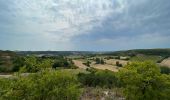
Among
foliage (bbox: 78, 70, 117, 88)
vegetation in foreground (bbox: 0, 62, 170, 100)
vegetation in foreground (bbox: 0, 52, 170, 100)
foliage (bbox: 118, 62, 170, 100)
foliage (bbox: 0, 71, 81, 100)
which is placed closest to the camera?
foliage (bbox: 0, 71, 81, 100)

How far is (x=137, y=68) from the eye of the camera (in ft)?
151

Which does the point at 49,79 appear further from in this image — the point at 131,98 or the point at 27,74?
the point at 131,98

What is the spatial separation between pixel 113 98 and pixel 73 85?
36.0 metres

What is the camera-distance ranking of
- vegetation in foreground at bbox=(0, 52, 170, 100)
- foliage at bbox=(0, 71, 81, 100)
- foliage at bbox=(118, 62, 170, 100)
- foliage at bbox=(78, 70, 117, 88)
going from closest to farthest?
foliage at bbox=(0, 71, 81, 100) < vegetation in foreground at bbox=(0, 52, 170, 100) < foliage at bbox=(118, 62, 170, 100) < foliage at bbox=(78, 70, 117, 88)

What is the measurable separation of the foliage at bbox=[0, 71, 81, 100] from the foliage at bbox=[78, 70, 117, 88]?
64509mm

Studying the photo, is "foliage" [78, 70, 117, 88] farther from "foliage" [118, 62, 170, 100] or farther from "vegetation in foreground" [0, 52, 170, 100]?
"foliage" [118, 62, 170, 100]

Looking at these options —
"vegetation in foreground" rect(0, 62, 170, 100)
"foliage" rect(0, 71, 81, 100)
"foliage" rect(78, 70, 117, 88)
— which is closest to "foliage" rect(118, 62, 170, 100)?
"vegetation in foreground" rect(0, 62, 170, 100)

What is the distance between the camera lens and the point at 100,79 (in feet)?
338

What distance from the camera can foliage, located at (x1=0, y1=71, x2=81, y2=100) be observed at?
30.6 metres

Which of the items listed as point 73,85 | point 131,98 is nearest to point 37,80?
point 73,85

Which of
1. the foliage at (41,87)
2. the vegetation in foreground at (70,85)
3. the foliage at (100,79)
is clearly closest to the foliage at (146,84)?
the vegetation in foreground at (70,85)

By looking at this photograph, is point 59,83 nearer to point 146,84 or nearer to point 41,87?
point 41,87

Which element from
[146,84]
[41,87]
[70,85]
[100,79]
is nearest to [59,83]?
[70,85]

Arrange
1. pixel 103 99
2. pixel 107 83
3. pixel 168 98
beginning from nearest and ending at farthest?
pixel 168 98 < pixel 103 99 < pixel 107 83
